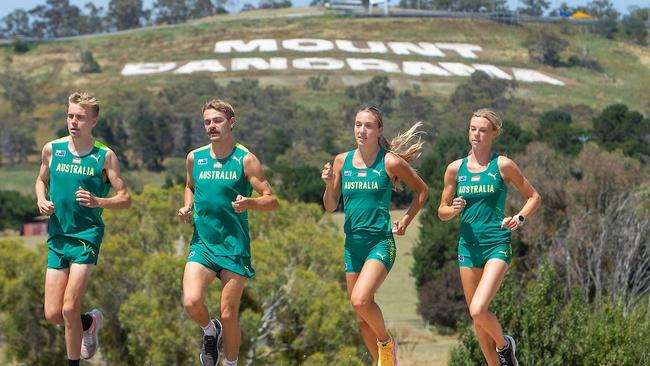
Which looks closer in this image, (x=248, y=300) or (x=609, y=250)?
(x=248, y=300)

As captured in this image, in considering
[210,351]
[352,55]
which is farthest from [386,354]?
[352,55]

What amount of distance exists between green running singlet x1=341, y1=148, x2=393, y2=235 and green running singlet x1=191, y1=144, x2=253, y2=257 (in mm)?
939

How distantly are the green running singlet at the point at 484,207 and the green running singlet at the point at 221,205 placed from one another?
6.44 ft

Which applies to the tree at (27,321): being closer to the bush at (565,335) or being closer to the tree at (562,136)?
the bush at (565,335)

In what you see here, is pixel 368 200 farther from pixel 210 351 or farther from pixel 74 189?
pixel 74 189

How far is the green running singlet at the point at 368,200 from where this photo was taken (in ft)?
35.5

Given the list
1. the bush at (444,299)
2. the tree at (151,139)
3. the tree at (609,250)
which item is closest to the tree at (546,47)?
the tree at (151,139)

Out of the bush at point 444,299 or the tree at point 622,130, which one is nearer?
the bush at point 444,299

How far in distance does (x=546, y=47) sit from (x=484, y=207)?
173 m

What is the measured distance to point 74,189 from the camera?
10703 mm

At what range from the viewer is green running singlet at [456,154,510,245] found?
10734 millimetres

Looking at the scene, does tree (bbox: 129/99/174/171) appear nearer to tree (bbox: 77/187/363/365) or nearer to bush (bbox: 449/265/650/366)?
tree (bbox: 77/187/363/365)

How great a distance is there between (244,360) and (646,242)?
57.4 feet

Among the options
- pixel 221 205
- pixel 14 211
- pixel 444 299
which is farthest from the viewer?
pixel 14 211
